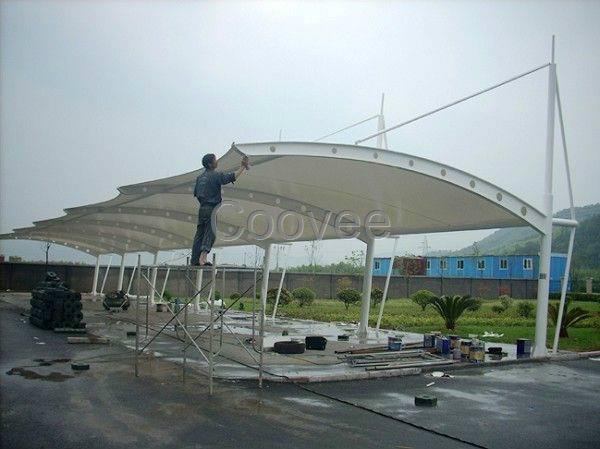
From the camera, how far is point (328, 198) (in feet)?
49.6

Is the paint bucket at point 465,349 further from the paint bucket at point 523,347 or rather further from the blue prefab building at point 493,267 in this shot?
the blue prefab building at point 493,267

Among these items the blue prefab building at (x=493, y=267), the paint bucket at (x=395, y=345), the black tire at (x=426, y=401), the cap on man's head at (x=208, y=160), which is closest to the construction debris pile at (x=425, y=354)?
the paint bucket at (x=395, y=345)

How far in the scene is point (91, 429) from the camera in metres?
6.52

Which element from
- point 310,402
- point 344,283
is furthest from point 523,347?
point 344,283

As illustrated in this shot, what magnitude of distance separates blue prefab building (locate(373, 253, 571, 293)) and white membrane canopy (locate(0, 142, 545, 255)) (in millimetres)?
31052

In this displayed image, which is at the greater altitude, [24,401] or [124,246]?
[124,246]

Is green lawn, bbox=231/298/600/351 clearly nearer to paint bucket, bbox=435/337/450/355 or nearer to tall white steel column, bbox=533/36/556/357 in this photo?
tall white steel column, bbox=533/36/556/357

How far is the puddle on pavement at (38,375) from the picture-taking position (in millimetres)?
9484

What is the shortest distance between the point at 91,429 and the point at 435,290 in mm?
34937

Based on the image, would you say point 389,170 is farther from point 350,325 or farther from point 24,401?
point 350,325

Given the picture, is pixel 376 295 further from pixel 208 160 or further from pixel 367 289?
pixel 208 160

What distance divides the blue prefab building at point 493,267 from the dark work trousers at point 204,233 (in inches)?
1544

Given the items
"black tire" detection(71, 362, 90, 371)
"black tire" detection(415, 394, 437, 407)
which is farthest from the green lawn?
"black tire" detection(71, 362, 90, 371)

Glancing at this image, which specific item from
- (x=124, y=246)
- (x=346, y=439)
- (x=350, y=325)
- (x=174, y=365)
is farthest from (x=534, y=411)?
(x=124, y=246)
